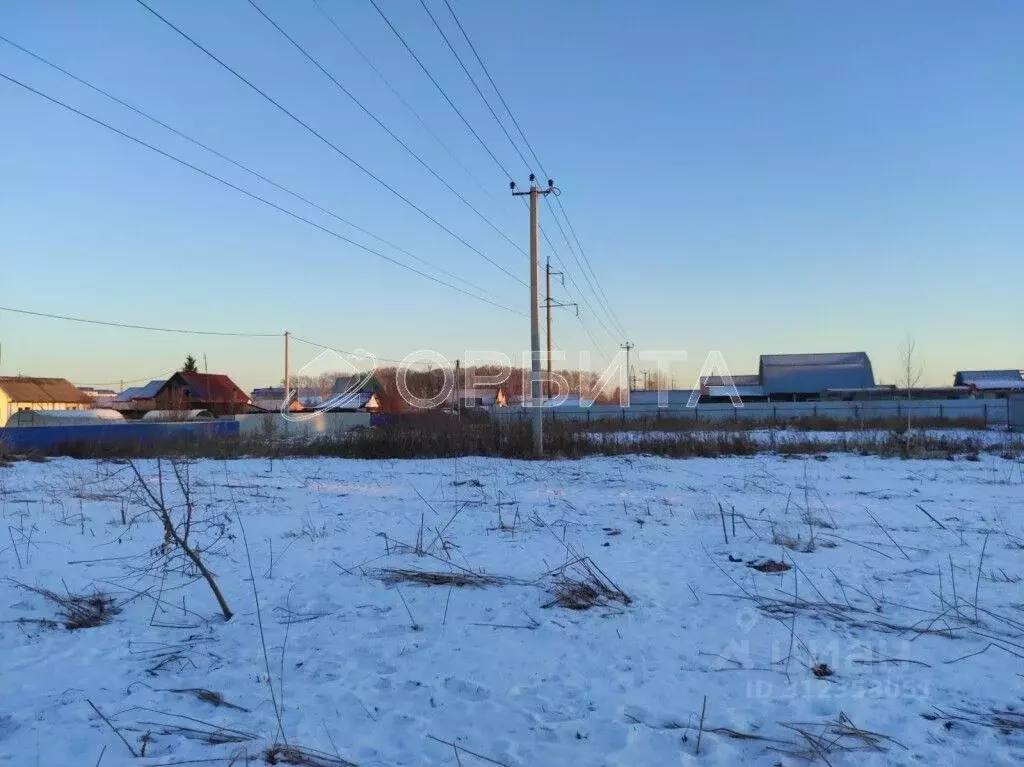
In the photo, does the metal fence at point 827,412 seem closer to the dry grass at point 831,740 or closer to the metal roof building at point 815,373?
the metal roof building at point 815,373

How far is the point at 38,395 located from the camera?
51.8 metres

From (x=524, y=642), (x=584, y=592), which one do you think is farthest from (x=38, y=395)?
(x=524, y=642)

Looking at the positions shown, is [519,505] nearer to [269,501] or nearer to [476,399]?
[269,501]

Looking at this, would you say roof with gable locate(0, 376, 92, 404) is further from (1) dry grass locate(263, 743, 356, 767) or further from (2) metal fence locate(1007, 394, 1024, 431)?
(2) metal fence locate(1007, 394, 1024, 431)

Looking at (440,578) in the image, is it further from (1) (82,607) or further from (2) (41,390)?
(2) (41,390)

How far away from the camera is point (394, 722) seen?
3.19m

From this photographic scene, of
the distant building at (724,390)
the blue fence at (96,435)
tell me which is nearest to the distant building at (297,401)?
the blue fence at (96,435)

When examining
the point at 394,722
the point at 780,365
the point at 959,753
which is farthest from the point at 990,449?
the point at 780,365

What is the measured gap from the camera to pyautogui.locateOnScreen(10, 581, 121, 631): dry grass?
4.60 meters

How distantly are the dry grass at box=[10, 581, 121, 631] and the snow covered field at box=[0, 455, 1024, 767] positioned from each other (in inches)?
1.7

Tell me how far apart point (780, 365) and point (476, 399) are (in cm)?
2992

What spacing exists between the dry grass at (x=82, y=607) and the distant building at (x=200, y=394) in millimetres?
48595

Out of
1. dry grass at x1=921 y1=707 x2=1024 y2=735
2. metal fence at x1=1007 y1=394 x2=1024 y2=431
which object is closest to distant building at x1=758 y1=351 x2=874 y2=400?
metal fence at x1=1007 y1=394 x2=1024 y2=431

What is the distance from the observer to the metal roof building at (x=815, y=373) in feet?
174
